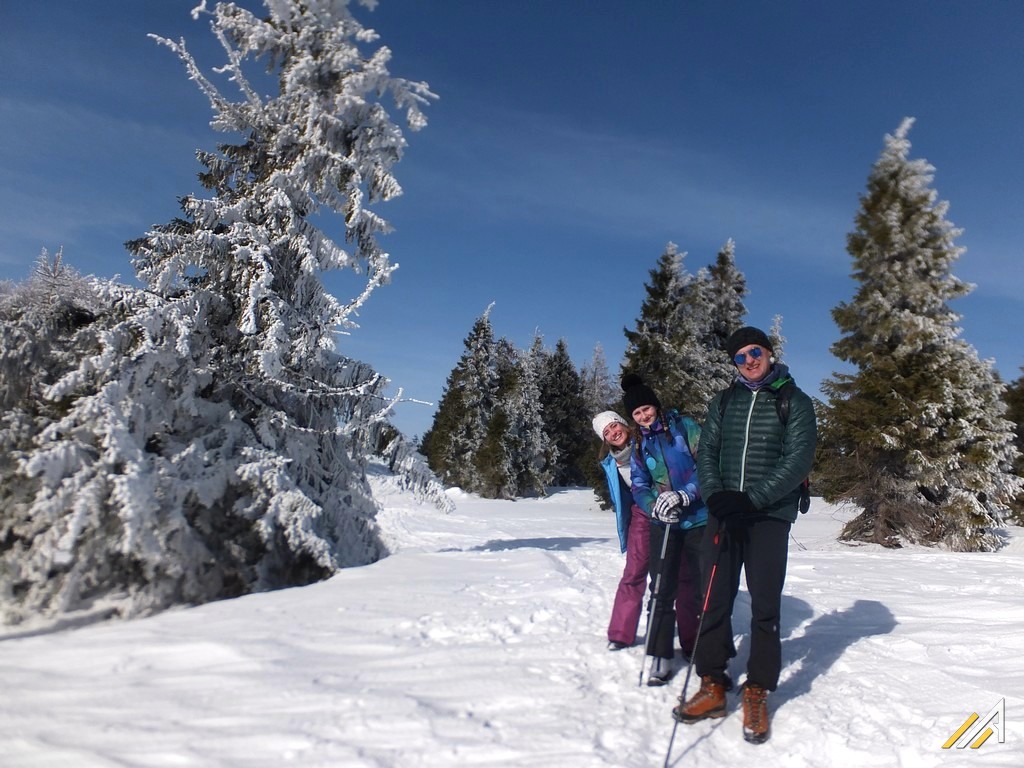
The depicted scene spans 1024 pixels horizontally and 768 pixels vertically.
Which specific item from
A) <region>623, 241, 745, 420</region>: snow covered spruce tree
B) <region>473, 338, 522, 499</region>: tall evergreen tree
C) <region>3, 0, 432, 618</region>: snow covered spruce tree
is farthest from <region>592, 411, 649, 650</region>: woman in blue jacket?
<region>473, 338, 522, 499</region>: tall evergreen tree

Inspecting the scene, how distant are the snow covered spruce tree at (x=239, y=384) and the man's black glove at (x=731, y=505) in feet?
16.2

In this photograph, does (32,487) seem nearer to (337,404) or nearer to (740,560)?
(337,404)

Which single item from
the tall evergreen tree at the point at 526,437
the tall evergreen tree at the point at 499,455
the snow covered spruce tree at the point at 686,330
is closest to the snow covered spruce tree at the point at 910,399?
the snow covered spruce tree at the point at 686,330

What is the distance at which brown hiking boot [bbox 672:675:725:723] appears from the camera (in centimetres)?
380

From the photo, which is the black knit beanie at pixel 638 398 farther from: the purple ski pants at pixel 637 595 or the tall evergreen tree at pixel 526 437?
the tall evergreen tree at pixel 526 437

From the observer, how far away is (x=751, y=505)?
3.91 m

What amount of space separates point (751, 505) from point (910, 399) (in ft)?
47.5

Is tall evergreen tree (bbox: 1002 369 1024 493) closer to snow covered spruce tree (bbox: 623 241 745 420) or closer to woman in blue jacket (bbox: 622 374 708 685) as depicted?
snow covered spruce tree (bbox: 623 241 745 420)

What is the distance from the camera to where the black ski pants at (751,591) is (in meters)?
3.90

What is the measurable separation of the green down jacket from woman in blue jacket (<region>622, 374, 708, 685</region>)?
35 cm

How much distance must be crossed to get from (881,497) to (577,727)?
1522cm

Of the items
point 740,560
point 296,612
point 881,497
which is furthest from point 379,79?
point 881,497

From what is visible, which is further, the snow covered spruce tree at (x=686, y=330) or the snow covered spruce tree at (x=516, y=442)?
the snow covered spruce tree at (x=516, y=442)

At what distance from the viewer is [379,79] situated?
8.66m
